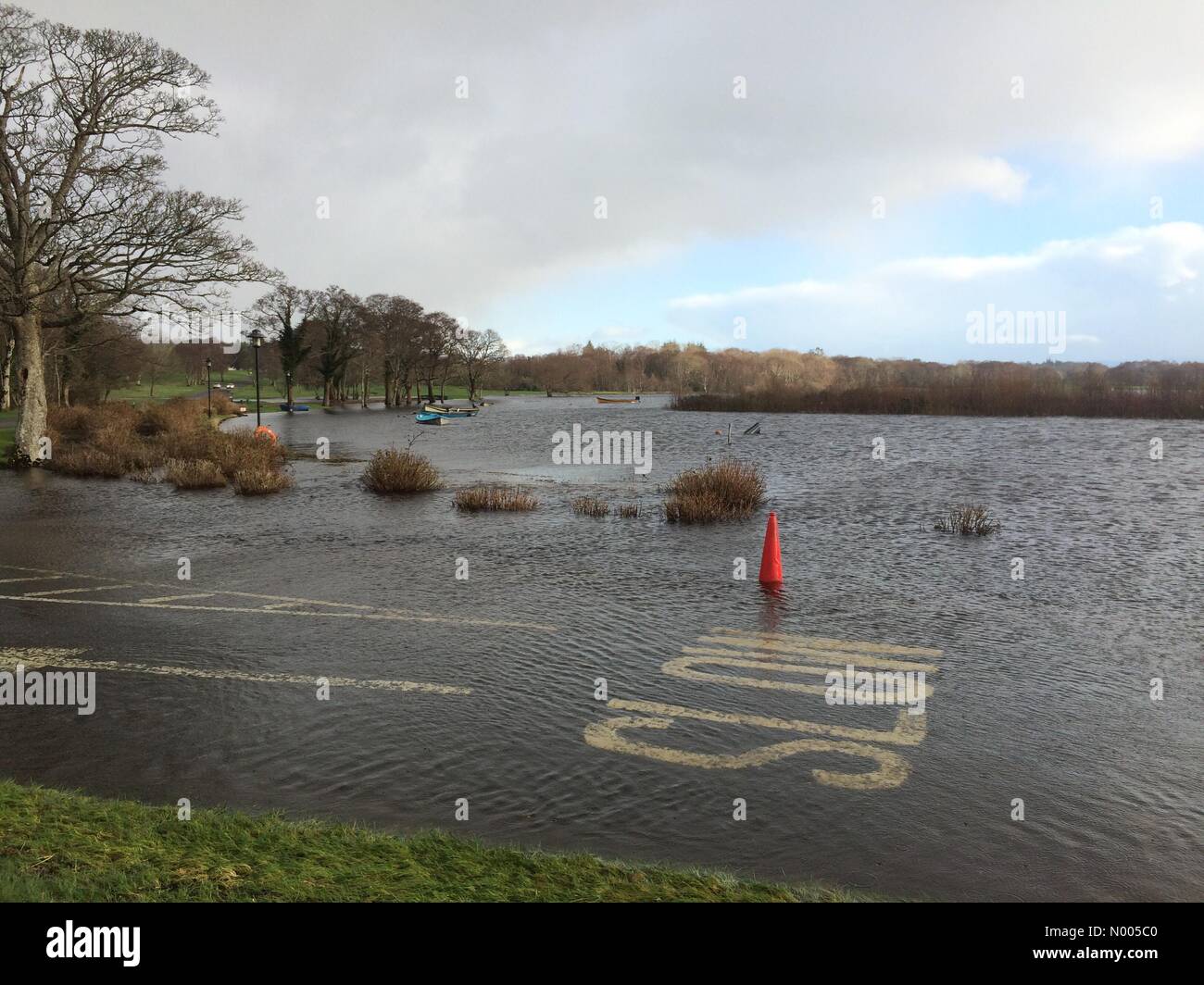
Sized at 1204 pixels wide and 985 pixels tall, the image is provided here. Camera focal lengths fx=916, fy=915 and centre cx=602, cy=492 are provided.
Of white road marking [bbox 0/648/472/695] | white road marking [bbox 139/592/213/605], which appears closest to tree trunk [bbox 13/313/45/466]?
white road marking [bbox 139/592/213/605]

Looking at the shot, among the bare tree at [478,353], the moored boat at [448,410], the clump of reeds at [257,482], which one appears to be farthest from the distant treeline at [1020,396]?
the clump of reeds at [257,482]

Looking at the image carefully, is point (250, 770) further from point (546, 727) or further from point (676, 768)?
point (676, 768)

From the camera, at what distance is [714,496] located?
2216cm

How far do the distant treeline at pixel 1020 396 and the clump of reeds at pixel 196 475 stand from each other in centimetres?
7066

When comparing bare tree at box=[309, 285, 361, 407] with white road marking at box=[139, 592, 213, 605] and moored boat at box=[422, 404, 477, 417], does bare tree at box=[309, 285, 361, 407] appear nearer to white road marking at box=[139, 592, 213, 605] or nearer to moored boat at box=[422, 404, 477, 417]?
moored boat at box=[422, 404, 477, 417]

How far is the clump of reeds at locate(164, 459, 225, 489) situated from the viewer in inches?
1040

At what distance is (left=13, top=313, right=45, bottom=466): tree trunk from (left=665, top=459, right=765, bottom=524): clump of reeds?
21229 millimetres

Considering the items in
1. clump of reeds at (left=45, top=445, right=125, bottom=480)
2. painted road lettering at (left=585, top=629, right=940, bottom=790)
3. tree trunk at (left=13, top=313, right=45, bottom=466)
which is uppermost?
tree trunk at (left=13, top=313, right=45, bottom=466)

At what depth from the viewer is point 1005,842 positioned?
5773 millimetres

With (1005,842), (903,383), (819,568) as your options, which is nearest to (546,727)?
(1005,842)

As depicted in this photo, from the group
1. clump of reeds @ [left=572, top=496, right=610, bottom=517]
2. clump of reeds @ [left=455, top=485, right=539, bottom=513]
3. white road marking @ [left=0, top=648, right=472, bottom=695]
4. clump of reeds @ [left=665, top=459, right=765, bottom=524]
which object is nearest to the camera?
white road marking @ [left=0, top=648, right=472, bottom=695]

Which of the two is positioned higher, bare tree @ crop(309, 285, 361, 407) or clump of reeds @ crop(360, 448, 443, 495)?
bare tree @ crop(309, 285, 361, 407)

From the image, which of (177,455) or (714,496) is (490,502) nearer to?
(714,496)
